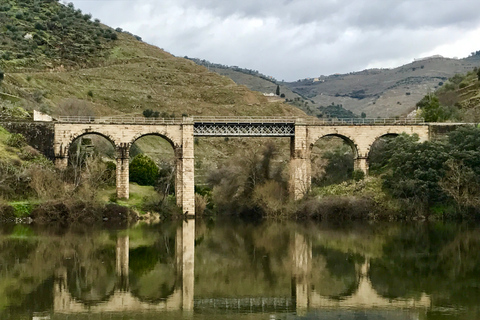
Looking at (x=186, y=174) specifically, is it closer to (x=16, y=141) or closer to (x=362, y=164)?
(x=16, y=141)

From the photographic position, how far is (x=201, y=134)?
175 ft

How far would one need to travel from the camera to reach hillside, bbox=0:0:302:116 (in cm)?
8244

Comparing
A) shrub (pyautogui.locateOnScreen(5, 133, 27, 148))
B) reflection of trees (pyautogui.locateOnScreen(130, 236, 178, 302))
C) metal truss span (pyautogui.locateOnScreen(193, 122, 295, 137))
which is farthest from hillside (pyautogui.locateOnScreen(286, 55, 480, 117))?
reflection of trees (pyautogui.locateOnScreen(130, 236, 178, 302))

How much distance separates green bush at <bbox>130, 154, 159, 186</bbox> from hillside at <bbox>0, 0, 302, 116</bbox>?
1602 centimetres

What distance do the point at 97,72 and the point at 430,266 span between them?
254ft

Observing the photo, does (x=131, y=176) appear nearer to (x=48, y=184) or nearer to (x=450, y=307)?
(x=48, y=184)

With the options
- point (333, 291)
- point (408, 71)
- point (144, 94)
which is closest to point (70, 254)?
point (333, 291)

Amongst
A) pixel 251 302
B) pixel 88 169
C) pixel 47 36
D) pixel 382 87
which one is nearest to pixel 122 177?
pixel 88 169

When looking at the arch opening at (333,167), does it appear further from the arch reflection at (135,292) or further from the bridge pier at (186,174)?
the arch reflection at (135,292)

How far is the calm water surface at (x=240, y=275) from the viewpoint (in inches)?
727

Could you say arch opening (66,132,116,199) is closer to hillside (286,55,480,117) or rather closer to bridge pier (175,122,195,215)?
bridge pier (175,122,195,215)

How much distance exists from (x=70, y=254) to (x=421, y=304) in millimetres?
16301

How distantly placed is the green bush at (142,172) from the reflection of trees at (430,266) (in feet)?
92.4

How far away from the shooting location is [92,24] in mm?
113812
